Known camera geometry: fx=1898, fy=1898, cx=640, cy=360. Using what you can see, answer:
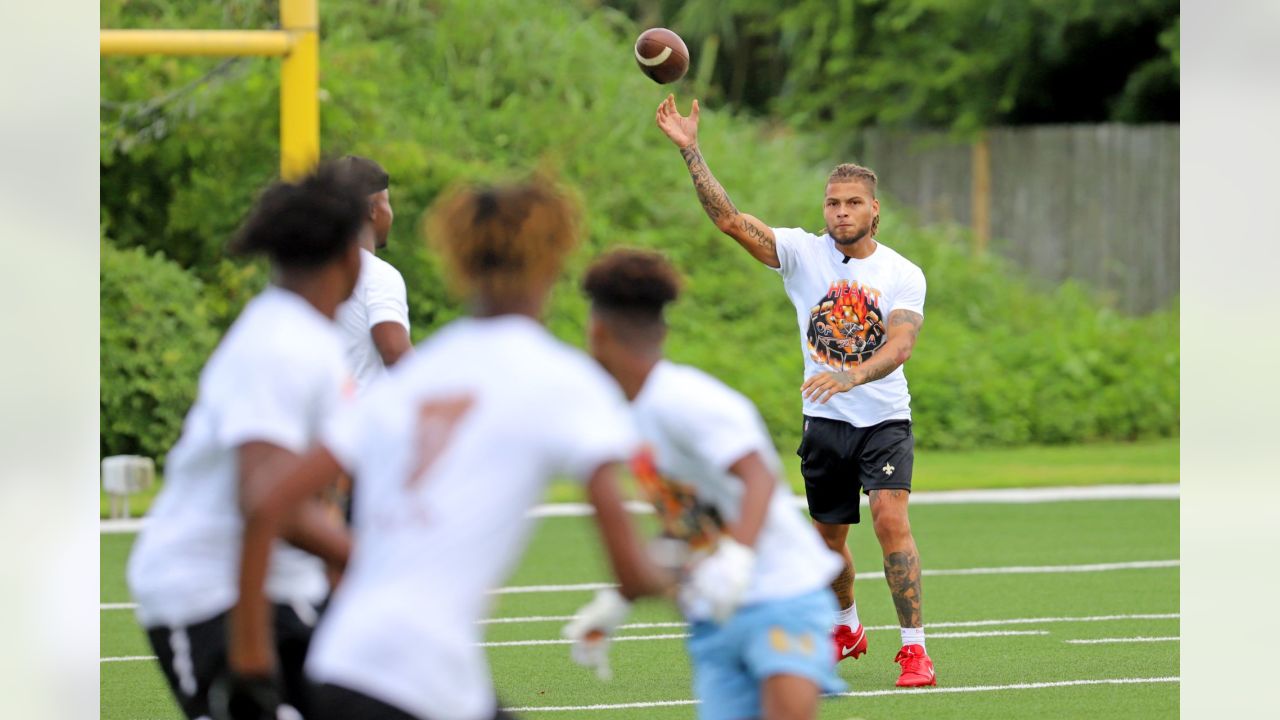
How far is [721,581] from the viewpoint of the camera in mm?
4156

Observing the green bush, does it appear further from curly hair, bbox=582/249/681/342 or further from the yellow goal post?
curly hair, bbox=582/249/681/342

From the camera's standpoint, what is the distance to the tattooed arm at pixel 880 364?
7.30 m

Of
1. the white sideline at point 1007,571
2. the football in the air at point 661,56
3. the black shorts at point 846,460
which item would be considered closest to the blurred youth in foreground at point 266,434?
the black shorts at point 846,460

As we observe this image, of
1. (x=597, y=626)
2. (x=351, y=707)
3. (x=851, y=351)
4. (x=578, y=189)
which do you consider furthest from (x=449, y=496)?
(x=578, y=189)

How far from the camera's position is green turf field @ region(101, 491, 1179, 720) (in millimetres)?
7648

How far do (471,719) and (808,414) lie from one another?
470 centimetres

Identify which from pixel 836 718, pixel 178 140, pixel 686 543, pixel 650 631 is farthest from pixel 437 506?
pixel 178 140

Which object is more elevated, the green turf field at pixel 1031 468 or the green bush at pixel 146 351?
the green bush at pixel 146 351

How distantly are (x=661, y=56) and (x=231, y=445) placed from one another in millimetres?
4838

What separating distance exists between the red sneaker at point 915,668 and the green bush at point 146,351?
9.00 metres

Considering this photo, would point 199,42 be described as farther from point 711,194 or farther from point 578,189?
point 578,189

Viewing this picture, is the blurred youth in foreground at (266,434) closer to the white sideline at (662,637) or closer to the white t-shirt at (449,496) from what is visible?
the white t-shirt at (449,496)
